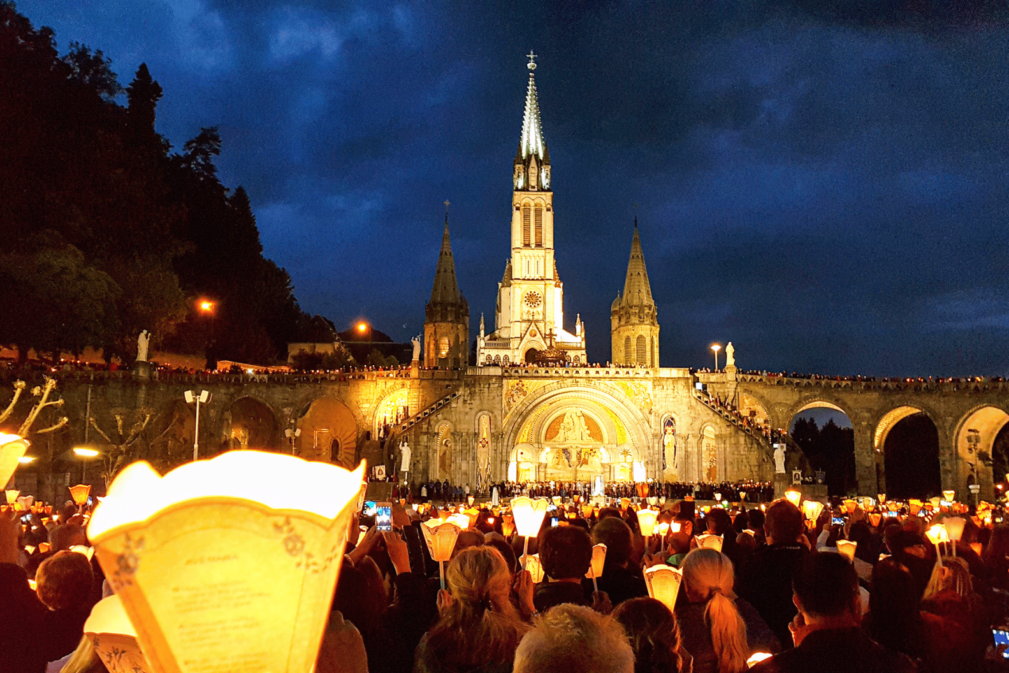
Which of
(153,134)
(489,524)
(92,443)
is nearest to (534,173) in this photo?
(153,134)

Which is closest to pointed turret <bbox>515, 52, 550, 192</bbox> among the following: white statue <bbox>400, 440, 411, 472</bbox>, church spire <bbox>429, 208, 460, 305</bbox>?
church spire <bbox>429, 208, 460, 305</bbox>

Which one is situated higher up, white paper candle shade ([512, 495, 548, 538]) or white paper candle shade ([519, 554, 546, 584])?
white paper candle shade ([512, 495, 548, 538])

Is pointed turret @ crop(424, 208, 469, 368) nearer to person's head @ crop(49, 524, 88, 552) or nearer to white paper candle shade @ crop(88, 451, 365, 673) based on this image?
person's head @ crop(49, 524, 88, 552)

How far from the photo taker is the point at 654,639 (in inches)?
122

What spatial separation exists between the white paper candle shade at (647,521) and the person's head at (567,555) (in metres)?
5.30

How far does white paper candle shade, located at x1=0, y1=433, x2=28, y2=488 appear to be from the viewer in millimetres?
6293

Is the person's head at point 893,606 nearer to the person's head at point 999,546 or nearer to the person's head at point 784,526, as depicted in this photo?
the person's head at point 784,526

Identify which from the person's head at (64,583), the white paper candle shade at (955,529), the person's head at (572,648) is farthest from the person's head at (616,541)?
the white paper candle shade at (955,529)

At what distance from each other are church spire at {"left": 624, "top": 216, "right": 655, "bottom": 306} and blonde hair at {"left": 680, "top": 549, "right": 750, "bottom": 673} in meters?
49.1

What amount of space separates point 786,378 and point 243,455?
40650mm

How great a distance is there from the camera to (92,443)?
3591cm

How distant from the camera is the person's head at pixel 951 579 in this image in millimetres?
4992

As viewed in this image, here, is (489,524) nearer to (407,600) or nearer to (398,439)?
(407,600)

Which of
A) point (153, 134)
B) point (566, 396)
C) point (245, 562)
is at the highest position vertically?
point (153, 134)
